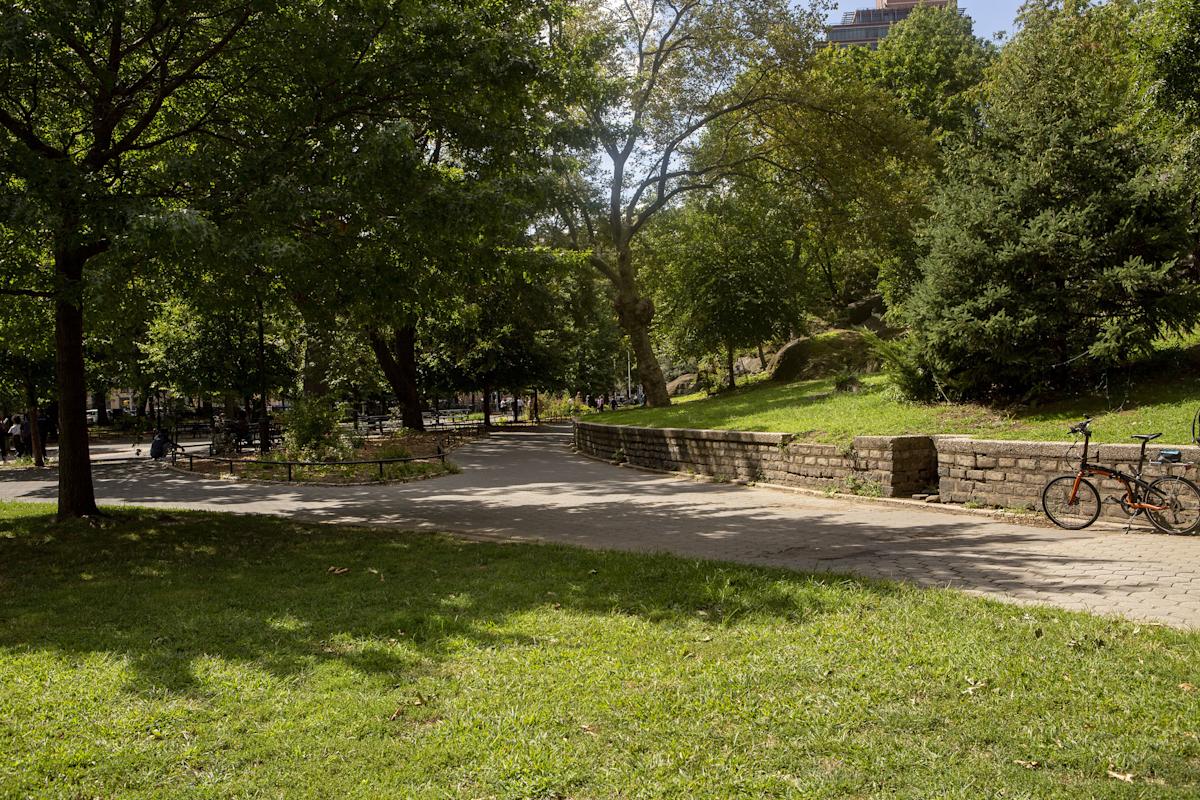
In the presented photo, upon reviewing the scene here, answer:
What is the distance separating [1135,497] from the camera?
853cm

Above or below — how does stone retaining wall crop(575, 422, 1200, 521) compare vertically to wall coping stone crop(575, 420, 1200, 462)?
below

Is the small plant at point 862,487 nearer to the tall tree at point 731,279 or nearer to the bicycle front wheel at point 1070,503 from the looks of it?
the bicycle front wheel at point 1070,503

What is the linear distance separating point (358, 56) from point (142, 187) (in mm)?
3146

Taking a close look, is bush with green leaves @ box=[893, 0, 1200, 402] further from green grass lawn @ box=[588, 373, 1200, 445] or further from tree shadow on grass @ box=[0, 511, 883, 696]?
tree shadow on grass @ box=[0, 511, 883, 696]

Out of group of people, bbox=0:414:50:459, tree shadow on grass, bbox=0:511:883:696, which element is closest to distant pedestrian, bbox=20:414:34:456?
group of people, bbox=0:414:50:459

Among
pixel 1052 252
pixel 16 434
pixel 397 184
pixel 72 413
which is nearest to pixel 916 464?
pixel 1052 252

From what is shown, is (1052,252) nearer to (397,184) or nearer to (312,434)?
(397,184)

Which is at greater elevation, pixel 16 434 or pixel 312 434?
pixel 16 434

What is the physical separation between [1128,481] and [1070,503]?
67cm

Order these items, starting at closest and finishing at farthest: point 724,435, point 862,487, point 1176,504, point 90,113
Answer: point 1176,504
point 90,113
point 862,487
point 724,435

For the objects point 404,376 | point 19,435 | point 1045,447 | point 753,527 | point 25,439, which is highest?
point 404,376

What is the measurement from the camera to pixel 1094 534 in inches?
338

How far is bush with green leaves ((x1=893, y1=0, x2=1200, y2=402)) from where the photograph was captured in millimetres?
11578

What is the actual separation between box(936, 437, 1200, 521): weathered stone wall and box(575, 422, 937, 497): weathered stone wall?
0.47 m
